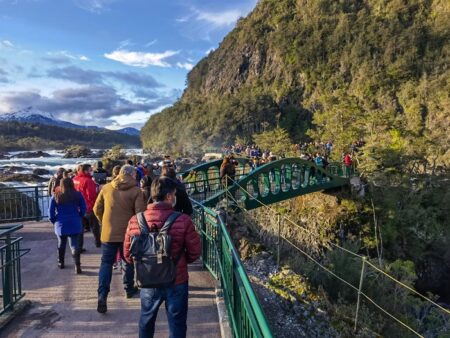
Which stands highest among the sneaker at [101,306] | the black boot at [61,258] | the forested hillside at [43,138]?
the forested hillside at [43,138]

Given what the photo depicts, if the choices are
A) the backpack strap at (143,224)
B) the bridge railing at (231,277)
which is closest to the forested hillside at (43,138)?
the bridge railing at (231,277)

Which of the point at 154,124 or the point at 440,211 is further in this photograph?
the point at 154,124

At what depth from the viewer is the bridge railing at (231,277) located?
7.85ft

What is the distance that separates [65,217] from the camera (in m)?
6.03

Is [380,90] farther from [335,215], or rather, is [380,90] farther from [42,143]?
[42,143]

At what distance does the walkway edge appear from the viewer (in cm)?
425

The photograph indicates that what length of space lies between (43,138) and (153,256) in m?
169

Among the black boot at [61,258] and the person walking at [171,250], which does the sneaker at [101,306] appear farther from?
the black boot at [61,258]

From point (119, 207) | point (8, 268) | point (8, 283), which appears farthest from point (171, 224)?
point (8, 283)

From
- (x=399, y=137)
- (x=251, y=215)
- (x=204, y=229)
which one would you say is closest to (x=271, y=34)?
(x=399, y=137)

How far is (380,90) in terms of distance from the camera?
61.8 meters

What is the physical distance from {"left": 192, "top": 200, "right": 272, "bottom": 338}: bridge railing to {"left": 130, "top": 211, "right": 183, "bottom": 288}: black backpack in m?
0.60

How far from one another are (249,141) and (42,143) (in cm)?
9801

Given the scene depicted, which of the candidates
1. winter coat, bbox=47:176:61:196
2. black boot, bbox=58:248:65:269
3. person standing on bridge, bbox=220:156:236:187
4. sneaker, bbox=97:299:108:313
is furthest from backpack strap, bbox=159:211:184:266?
person standing on bridge, bbox=220:156:236:187
